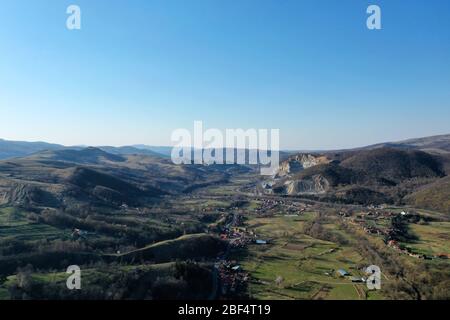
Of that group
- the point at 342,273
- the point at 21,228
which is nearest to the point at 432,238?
the point at 342,273

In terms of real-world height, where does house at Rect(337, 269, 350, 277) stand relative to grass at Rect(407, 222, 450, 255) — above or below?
below

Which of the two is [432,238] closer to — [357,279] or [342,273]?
[342,273]

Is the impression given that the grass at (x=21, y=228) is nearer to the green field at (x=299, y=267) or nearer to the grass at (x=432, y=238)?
the green field at (x=299, y=267)

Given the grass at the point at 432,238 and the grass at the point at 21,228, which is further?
the grass at the point at 432,238

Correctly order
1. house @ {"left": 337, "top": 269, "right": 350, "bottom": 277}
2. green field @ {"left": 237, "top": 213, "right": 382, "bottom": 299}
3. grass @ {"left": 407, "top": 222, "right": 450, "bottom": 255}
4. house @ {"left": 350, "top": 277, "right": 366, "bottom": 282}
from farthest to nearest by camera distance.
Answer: grass @ {"left": 407, "top": 222, "right": 450, "bottom": 255} → house @ {"left": 337, "top": 269, "right": 350, "bottom": 277} → house @ {"left": 350, "top": 277, "right": 366, "bottom": 282} → green field @ {"left": 237, "top": 213, "right": 382, "bottom": 299}

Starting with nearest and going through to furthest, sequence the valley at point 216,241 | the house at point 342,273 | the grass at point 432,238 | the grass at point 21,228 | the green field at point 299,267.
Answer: the valley at point 216,241 → the green field at point 299,267 → the house at point 342,273 → the grass at point 21,228 → the grass at point 432,238

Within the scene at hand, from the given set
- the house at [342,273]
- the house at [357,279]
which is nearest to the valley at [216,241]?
the house at [357,279]

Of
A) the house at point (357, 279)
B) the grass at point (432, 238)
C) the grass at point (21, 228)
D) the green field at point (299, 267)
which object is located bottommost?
the green field at point (299, 267)

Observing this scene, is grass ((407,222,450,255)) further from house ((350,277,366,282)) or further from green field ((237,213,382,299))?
house ((350,277,366,282))

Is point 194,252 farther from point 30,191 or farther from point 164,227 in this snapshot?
point 30,191

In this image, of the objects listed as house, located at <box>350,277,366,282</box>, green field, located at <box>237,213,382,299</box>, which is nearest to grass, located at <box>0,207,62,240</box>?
green field, located at <box>237,213,382,299</box>
